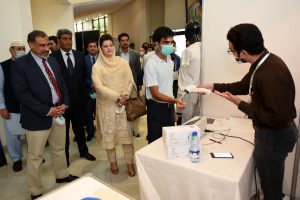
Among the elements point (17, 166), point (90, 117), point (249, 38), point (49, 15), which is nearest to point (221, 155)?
point (249, 38)

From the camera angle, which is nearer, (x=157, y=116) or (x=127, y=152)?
(x=157, y=116)

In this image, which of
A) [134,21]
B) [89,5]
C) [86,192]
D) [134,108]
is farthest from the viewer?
[134,21]

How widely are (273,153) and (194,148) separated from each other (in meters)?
0.45

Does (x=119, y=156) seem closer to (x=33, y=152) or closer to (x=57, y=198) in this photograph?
(x=33, y=152)

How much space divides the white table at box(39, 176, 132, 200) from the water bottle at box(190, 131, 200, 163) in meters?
0.46

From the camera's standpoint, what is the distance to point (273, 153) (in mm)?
1386

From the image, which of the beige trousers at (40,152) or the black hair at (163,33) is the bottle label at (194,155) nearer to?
the black hair at (163,33)

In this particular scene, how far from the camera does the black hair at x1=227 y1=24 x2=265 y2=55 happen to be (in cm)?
135

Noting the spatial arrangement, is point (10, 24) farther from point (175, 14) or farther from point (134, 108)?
point (175, 14)

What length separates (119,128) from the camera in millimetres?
2496

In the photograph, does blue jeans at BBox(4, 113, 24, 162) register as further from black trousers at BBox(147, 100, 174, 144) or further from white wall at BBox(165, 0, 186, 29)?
white wall at BBox(165, 0, 186, 29)

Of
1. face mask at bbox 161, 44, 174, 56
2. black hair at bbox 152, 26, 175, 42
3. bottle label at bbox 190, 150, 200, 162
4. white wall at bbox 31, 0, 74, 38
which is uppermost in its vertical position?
white wall at bbox 31, 0, 74, 38

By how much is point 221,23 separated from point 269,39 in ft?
1.40

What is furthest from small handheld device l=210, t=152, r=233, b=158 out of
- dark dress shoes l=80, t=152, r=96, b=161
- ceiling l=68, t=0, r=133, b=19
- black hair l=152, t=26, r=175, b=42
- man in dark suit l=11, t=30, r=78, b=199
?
ceiling l=68, t=0, r=133, b=19
